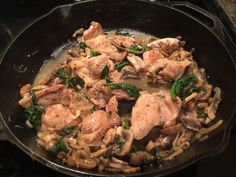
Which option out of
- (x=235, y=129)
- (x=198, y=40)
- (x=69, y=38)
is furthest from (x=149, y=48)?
(x=235, y=129)

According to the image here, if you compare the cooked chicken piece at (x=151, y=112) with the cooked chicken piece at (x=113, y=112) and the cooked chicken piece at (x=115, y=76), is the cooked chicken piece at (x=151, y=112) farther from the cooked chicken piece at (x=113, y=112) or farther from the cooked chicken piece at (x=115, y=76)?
the cooked chicken piece at (x=115, y=76)

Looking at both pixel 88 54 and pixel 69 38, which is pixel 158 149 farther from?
pixel 69 38

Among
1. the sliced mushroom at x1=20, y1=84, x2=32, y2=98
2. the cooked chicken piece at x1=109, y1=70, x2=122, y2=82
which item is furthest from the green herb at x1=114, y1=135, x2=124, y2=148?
the sliced mushroom at x1=20, y1=84, x2=32, y2=98

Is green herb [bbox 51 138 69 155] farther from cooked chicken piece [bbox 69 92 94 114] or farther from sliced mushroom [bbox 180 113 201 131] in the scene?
sliced mushroom [bbox 180 113 201 131]

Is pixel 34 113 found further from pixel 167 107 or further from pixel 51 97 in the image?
pixel 167 107

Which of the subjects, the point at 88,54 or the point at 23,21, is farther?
the point at 23,21

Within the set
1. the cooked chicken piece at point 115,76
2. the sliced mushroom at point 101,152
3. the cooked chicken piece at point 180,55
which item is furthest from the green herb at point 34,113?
the cooked chicken piece at point 180,55

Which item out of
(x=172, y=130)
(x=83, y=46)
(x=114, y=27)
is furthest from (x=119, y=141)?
(x=114, y=27)
